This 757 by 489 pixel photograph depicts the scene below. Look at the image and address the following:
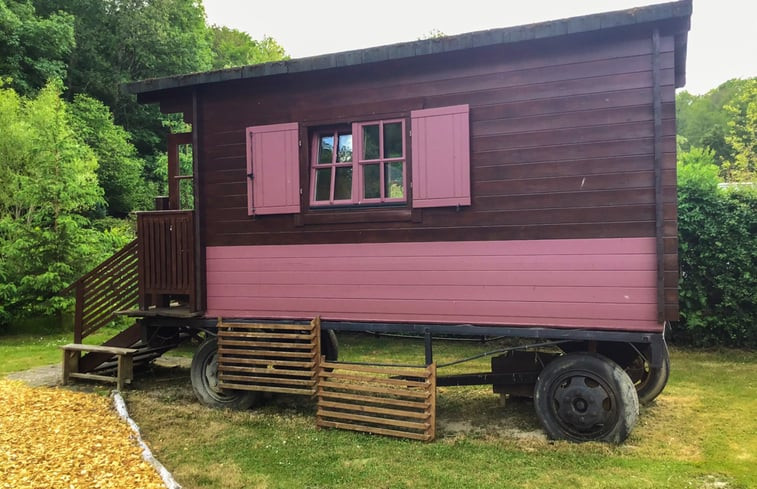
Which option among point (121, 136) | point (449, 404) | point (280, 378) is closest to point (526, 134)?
point (449, 404)

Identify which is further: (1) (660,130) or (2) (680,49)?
(2) (680,49)

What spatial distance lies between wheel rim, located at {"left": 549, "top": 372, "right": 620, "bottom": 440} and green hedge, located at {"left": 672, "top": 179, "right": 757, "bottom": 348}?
16.4 feet

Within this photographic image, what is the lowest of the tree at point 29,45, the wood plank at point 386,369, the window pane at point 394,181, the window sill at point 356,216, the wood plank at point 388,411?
the wood plank at point 388,411

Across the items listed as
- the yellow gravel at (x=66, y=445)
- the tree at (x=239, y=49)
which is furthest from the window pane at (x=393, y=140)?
the tree at (x=239, y=49)

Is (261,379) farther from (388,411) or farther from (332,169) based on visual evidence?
(332,169)

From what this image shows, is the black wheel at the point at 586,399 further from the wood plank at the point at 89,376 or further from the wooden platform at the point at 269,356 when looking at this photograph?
the wood plank at the point at 89,376

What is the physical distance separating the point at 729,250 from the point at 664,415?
4256 millimetres

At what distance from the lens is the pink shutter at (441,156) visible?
17.3 ft

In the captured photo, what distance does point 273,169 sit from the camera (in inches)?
238

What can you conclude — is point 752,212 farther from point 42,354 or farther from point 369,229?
point 42,354

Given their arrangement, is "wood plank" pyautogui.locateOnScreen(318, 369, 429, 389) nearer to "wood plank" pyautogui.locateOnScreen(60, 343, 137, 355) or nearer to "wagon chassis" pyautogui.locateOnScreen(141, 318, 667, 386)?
"wagon chassis" pyautogui.locateOnScreen(141, 318, 667, 386)

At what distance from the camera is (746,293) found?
8219mm

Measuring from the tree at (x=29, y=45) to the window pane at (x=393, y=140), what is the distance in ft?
67.8

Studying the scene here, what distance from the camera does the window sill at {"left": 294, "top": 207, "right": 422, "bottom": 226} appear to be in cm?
549
